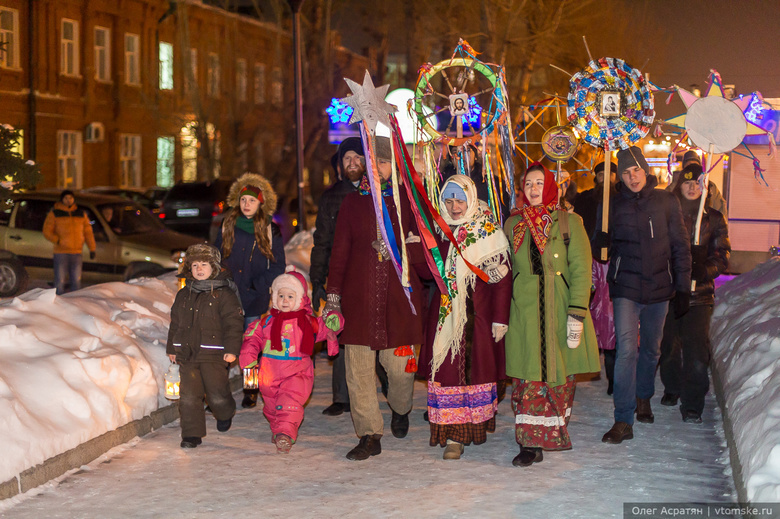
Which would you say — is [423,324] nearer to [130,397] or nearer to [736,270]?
[130,397]

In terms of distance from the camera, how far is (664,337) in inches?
312

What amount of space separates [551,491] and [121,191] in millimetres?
23868

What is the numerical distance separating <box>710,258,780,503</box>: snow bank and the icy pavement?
392mm

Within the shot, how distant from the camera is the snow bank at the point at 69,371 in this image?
5.63 meters

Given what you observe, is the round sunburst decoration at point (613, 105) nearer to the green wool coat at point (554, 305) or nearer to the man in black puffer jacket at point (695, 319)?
the man in black puffer jacket at point (695, 319)

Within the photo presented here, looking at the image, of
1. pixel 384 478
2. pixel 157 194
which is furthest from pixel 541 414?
pixel 157 194

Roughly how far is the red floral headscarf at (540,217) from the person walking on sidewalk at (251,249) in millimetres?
2590

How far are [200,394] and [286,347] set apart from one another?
2.44ft

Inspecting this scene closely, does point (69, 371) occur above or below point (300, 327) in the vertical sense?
below

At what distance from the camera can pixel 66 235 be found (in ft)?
43.0

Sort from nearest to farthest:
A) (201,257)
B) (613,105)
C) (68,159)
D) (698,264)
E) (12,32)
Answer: (201,257) → (613,105) → (698,264) → (12,32) → (68,159)

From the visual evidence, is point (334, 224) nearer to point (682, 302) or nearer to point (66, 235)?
point (682, 302)

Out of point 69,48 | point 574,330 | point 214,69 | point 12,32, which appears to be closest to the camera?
point 574,330

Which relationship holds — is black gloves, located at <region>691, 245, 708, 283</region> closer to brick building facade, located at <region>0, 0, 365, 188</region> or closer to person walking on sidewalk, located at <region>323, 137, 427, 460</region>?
person walking on sidewalk, located at <region>323, 137, 427, 460</region>
